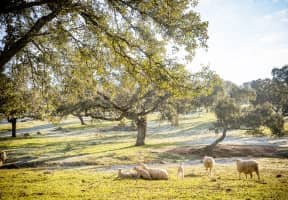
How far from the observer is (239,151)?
50.4 m

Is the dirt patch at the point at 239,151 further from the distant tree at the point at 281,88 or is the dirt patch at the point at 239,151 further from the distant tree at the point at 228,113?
the distant tree at the point at 281,88

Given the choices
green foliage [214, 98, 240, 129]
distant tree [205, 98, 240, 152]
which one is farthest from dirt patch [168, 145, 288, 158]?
green foliage [214, 98, 240, 129]

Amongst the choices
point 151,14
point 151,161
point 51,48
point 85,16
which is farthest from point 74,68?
point 151,161

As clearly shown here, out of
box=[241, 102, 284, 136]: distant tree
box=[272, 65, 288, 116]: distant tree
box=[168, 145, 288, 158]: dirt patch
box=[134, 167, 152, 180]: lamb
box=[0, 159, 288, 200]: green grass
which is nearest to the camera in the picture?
box=[0, 159, 288, 200]: green grass

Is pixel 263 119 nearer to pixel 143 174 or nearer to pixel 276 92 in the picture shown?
pixel 143 174

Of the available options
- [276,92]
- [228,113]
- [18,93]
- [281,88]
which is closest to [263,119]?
[228,113]

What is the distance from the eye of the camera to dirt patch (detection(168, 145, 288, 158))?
48.1 m

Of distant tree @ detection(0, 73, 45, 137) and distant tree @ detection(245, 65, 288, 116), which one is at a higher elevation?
distant tree @ detection(245, 65, 288, 116)

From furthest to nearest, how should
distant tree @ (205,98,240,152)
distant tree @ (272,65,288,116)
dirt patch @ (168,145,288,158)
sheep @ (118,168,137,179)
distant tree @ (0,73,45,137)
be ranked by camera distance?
distant tree @ (272,65,288,116) → distant tree @ (205,98,240,152) → dirt patch @ (168,145,288,158) → sheep @ (118,168,137,179) → distant tree @ (0,73,45,137)

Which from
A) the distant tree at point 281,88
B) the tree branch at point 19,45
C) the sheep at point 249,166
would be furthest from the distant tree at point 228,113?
the distant tree at point 281,88

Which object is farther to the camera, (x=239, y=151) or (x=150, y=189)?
(x=239, y=151)

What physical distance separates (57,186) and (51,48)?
8.73m

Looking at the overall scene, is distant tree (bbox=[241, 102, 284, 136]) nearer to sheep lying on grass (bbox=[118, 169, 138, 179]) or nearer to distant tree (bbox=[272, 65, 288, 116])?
sheep lying on grass (bbox=[118, 169, 138, 179])

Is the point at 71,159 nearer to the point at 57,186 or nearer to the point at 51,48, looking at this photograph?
the point at 57,186
